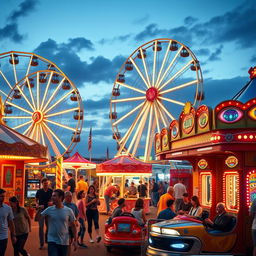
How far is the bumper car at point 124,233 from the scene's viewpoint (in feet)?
31.5

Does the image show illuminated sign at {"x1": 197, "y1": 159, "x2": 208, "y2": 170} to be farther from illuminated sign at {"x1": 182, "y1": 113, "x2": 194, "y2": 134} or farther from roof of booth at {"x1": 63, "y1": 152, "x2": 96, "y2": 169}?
roof of booth at {"x1": 63, "y1": 152, "x2": 96, "y2": 169}

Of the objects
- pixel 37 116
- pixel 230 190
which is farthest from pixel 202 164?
pixel 37 116

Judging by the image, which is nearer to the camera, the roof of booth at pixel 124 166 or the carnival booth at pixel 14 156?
the carnival booth at pixel 14 156

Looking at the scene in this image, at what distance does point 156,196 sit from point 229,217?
18.1 metres

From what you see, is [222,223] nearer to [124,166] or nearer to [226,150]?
[226,150]

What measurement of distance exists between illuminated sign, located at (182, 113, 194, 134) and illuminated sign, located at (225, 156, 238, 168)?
1209 mm

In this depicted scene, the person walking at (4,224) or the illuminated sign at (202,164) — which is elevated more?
the illuminated sign at (202,164)

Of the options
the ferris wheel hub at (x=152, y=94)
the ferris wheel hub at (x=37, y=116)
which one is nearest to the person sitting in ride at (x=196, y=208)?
the ferris wheel hub at (x=152, y=94)

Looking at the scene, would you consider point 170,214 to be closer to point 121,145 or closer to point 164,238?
point 164,238

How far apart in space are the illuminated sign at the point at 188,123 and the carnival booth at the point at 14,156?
13.8 ft

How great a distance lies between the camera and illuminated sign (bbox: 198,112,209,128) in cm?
1001

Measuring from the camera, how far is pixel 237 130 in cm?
935

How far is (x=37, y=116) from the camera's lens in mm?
30234

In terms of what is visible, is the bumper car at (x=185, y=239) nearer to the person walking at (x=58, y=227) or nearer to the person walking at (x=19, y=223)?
the person walking at (x=58, y=227)
